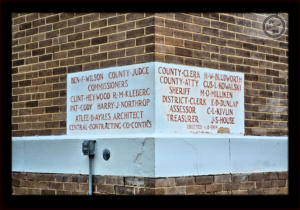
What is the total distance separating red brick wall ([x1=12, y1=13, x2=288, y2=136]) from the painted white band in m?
0.23

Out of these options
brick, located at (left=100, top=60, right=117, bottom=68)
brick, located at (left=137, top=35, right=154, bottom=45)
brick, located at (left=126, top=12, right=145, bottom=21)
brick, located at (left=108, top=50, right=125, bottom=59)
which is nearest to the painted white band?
brick, located at (left=100, top=60, right=117, bottom=68)

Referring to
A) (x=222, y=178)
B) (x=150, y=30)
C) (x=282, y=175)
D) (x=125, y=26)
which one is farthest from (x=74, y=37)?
(x=282, y=175)

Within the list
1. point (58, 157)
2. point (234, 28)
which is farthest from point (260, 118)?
point (58, 157)

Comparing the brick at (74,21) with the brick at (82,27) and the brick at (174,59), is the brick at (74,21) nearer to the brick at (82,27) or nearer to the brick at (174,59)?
the brick at (82,27)

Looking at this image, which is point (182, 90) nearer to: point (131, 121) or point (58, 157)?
point (131, 121)

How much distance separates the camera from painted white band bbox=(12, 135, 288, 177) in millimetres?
5781

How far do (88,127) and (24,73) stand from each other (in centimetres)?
151

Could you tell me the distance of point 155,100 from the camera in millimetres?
5844

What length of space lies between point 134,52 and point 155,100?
25.6 inches

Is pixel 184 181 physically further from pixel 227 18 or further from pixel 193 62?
pixel 227 18

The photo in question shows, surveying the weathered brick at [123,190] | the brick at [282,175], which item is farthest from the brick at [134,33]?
the brick at [282,175]

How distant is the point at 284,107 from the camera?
7.50 metres

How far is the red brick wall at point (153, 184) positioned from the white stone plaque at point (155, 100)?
1.78 ft

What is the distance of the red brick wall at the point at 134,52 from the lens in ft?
20.2
